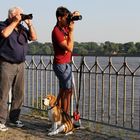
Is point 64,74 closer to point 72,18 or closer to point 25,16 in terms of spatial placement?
point 72,18

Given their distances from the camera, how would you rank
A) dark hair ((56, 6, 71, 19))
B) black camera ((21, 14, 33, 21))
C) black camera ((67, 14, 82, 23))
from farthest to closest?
black camera ((21, 14, 33, 21)) → dark hair ((56, 6, 71, 19)) → black camera ((67, 14, 82, 23))

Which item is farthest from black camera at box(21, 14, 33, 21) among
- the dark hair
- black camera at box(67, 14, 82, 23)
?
black camera at box(67, 14, 82, 23)

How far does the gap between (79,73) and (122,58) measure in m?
1.12

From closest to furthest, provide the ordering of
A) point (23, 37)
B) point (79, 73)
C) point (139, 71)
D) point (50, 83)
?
point (139, 71)
point (23, 37)
point (79, 73)
point (50, 83)

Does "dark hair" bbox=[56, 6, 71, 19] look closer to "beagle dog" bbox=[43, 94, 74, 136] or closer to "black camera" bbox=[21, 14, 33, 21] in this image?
"black camera" bbox=[21, 14, 33, 21]

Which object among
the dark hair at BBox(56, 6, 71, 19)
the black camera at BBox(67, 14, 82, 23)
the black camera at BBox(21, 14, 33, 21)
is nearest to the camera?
the black camera at BBox(67, 14, 82, 23)

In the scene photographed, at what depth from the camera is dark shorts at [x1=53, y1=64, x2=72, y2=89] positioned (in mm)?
8133

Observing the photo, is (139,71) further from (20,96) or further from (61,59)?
(20,96)

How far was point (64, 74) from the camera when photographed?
815cm

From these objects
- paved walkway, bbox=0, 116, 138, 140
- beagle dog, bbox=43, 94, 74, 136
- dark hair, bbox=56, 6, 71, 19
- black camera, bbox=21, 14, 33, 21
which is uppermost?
dark hair, bbox=56, 6, 71, 19

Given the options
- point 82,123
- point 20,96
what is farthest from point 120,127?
point 20,96

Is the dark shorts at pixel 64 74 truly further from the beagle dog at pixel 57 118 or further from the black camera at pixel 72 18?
the black camera at pixel 72 18

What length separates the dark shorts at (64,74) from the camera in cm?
813

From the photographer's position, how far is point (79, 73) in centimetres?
895
